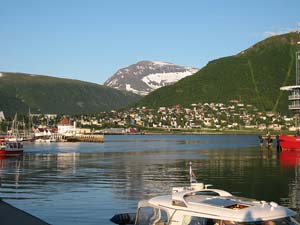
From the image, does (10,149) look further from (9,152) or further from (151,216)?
(151,216)

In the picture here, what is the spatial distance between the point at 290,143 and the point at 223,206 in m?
94.6

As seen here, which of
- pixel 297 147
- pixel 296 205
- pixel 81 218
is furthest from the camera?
pixel 297 147

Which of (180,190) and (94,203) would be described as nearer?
(180,190)

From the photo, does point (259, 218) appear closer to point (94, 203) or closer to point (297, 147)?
point (94, 203)

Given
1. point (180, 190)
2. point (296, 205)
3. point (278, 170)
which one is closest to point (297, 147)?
point (278, 170)

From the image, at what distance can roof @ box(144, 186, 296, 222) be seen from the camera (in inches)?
667

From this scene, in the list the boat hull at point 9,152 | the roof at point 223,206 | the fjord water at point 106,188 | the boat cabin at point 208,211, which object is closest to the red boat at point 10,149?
the boat hull at point 9,152

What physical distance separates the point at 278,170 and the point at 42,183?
27280mm

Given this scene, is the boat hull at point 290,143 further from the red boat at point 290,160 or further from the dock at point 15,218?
the dock at point 15,218

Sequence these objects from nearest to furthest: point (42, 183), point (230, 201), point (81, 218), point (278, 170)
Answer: point (230, 201) < point (81, 218) < point (42, 183) < point (278, 170)

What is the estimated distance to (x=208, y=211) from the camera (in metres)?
17.6

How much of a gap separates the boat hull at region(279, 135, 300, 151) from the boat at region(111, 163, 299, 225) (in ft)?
297

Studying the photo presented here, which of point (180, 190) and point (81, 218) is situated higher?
point (180, 190)

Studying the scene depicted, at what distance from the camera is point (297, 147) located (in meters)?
108
